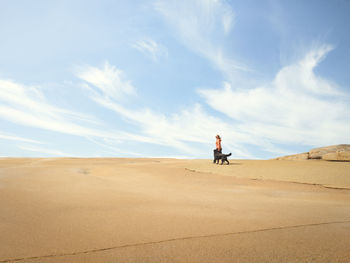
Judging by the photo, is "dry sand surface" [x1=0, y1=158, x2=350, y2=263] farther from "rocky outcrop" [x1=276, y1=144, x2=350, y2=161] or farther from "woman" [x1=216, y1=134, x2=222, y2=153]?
"rocky outcrop" [x1=276, y1=144, x2=350, y2=161]

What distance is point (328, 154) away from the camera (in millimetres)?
18172

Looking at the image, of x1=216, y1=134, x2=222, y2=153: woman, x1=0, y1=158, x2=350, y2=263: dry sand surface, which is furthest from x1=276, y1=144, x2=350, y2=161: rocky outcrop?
x1=0, y1=158, x2=350, y2=263: dry sand surface

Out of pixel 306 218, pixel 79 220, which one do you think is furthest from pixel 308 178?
pixel 79 220

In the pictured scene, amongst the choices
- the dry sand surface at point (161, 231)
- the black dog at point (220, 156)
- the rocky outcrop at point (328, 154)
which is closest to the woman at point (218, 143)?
the black dog at point (220, 156)

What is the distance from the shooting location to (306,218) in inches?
135

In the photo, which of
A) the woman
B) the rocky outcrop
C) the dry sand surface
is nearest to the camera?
the dry sand surface

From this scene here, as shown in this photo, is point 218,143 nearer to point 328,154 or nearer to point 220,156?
point 220,156

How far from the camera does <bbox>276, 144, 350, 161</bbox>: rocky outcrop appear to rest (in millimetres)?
17438

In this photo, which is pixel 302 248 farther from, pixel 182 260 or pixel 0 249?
pixel 0 249

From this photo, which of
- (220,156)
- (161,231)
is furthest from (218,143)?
(161,231)

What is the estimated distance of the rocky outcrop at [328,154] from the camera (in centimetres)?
1744

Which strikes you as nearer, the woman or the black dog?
the black dog

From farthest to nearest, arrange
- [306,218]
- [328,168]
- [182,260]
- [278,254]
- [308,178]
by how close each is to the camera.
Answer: [328,168] < [308,178] < [306,218] < [278,254] < [182,260]

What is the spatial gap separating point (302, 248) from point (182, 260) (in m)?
1.15
